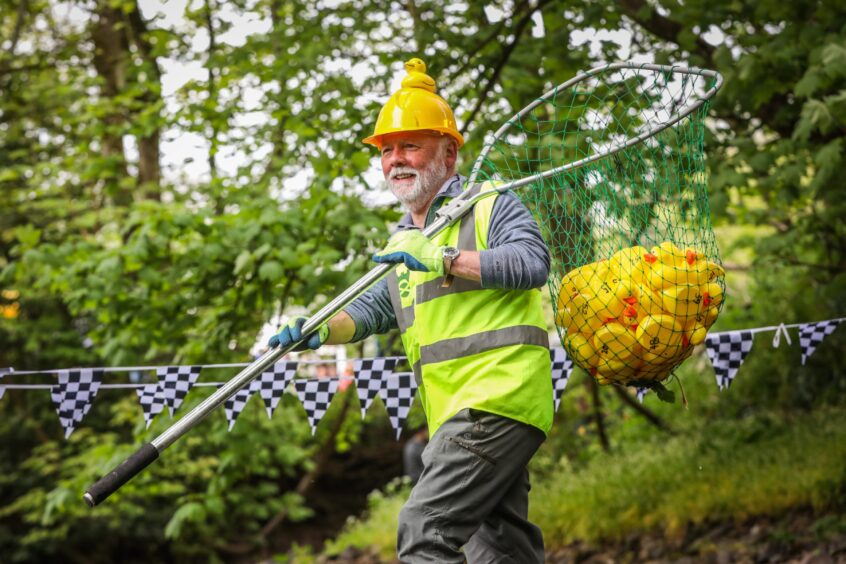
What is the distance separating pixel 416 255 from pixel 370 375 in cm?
234

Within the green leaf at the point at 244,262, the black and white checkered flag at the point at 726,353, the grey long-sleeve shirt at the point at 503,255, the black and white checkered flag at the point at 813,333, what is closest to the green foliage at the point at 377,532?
the green leaf at the point at 244,262

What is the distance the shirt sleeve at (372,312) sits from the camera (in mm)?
3092

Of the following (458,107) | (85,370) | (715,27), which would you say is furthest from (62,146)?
(715,27)

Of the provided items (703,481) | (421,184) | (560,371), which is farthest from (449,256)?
(703,481)

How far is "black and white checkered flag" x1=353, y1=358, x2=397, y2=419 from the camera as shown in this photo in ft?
15.5

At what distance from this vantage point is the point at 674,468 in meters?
7.30

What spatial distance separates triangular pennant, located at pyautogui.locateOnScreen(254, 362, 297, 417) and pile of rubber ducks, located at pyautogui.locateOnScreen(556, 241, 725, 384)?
7.01 ft

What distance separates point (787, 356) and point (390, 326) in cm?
612

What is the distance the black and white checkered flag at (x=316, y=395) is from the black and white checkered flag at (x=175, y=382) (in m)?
0.53

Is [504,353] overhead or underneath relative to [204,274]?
underneath

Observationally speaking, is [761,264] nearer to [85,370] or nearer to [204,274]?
[204,274]

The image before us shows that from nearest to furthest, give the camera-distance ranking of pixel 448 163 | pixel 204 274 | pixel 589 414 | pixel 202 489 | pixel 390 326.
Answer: pixel 448 163, pixel 390 326, pixel 204 274, pixel 589 414, pixel 202 489

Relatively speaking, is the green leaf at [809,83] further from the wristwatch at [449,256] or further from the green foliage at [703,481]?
the green foliage at [703,481]

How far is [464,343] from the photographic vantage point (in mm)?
2619
